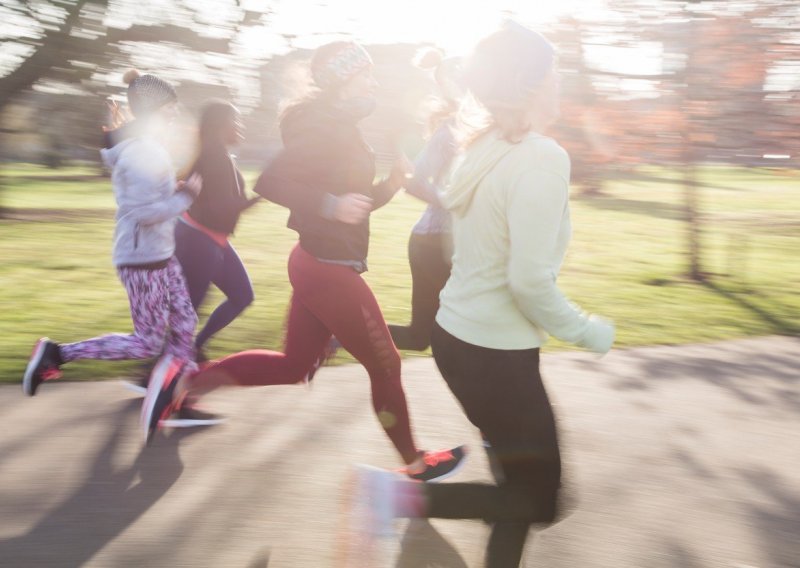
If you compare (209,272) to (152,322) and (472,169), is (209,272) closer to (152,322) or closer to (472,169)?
(152,322)

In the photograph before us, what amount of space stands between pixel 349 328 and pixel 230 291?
5.60 feet

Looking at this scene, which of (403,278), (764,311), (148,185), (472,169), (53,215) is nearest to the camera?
(472,169)

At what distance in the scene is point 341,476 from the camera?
3773 mm

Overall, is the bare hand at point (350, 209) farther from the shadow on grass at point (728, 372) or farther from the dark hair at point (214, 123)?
the shadow on grass at point (728, 372)

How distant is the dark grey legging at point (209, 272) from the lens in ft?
15.0

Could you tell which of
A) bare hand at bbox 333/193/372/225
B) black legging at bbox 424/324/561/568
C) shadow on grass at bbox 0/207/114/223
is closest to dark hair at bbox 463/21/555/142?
black legging at bbox 424/324/561/568

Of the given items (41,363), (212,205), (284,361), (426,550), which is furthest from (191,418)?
(426,550)

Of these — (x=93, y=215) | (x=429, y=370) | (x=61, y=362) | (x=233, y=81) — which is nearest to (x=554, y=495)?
(x=61, y=362)

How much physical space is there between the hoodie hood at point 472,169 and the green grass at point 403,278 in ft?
11.7

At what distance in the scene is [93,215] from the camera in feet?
64.0

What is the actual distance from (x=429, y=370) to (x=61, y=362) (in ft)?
7.81

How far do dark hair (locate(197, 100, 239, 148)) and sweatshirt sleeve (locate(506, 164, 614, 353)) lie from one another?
2.58 m

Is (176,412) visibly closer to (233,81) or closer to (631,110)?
(631,110)

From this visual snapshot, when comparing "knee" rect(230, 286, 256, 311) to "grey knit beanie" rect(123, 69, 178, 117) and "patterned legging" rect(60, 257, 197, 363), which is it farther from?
"grey knit beanie" rect(123, 69, 178, 117)
